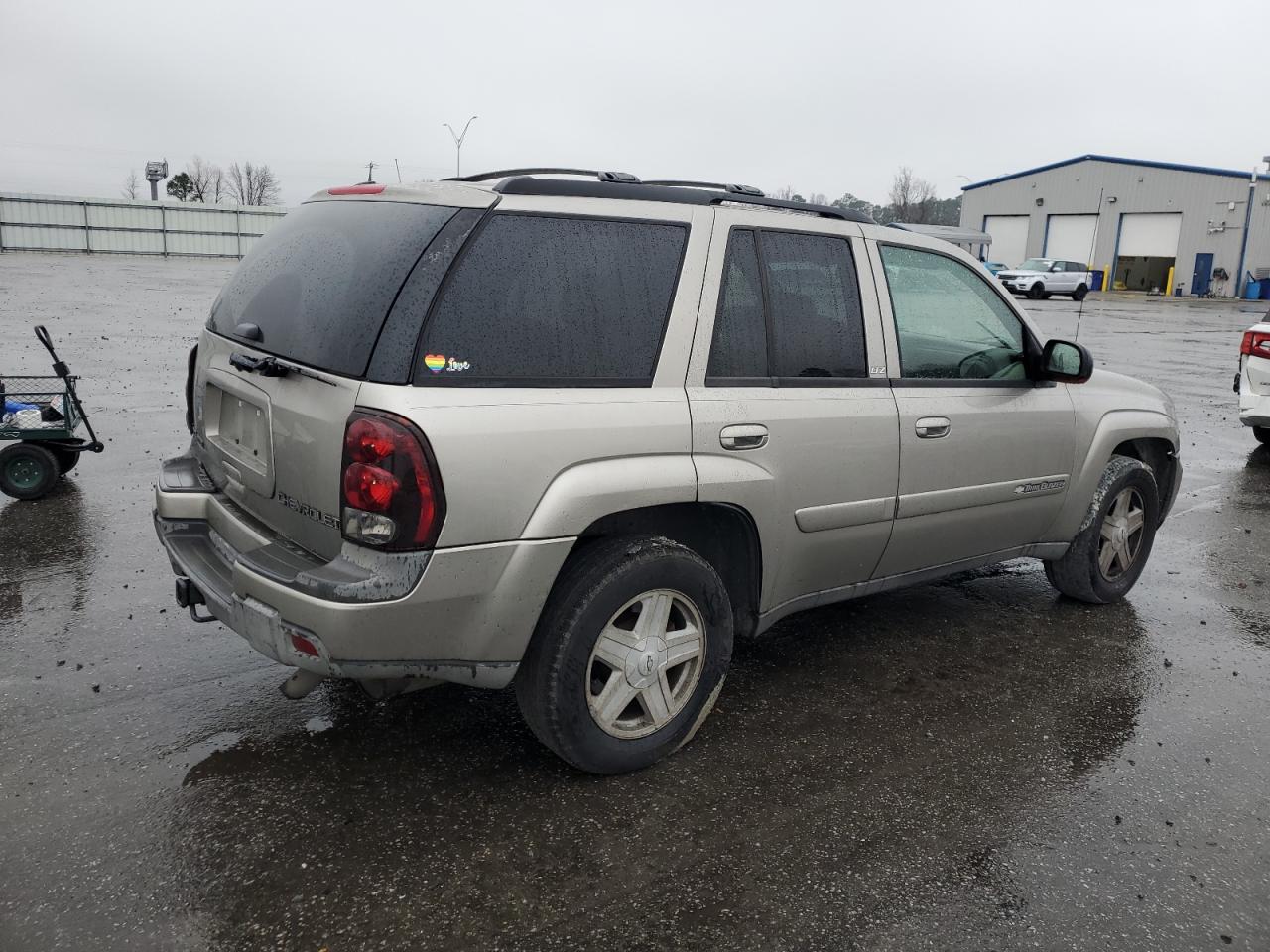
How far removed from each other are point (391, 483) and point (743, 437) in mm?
1241

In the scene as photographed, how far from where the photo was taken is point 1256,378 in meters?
9.32

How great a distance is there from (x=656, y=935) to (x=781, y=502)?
1521 millimetres

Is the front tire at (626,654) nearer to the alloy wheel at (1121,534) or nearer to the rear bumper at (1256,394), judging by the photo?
the alloy wheel at (1121,534)

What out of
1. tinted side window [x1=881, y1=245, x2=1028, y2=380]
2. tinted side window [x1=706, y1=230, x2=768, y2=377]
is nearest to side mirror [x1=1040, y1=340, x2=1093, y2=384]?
tinted side window [x1=881, y1=245, x2=1028, y2=380]

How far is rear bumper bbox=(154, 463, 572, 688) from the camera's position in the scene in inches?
109

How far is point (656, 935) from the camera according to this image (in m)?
2.61

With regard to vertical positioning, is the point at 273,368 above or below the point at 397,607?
above

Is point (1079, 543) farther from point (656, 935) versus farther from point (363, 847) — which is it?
point (363, 847)

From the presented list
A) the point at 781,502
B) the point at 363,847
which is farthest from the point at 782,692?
the point at 363,847

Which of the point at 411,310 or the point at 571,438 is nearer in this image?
the point at 411,310

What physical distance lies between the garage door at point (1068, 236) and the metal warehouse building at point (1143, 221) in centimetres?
5

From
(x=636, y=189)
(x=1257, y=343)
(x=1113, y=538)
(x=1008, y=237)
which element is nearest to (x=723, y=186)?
(x=636, y=189)

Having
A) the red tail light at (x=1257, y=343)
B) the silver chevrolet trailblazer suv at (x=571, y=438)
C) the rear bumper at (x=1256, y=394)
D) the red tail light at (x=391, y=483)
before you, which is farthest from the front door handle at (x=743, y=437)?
the rear bumper at (x=1256, y=394)

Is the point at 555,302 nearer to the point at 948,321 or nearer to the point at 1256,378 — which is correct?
the point at 948,321
